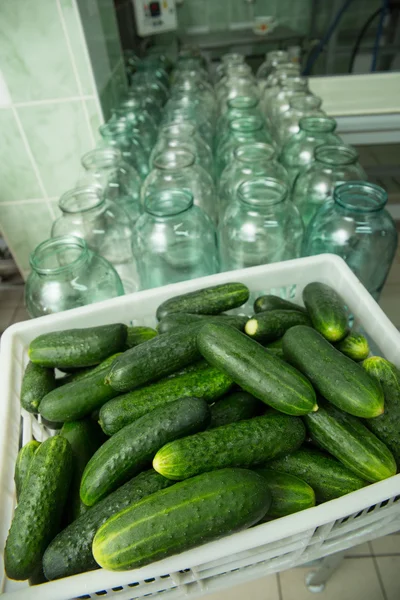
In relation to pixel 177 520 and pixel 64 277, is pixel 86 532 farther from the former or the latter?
pixel 64 277

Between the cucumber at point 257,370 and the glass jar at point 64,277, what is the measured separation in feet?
1.01

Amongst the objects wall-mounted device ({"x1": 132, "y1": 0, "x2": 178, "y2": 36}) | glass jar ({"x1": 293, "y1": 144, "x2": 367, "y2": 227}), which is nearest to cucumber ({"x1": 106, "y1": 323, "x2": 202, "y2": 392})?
glass jar ({"x1": 293, "y1": 144, "x2": 367, "y2": 227})

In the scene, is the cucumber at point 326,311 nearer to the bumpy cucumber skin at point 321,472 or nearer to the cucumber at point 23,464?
the bumpy cucumber skin at point 321,472

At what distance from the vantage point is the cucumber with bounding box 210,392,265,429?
546mm

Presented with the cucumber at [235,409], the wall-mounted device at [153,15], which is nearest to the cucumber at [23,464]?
the cucumber at [235,409]

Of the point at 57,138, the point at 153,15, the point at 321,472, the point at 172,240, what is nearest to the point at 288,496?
the point at 321,472

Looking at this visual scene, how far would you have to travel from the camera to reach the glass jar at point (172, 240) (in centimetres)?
79

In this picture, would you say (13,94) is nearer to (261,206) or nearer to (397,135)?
(261,206)

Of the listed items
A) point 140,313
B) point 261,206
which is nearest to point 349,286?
point 261,206

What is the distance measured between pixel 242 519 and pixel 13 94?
1.40 metres

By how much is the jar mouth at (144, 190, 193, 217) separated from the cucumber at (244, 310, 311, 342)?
27cm

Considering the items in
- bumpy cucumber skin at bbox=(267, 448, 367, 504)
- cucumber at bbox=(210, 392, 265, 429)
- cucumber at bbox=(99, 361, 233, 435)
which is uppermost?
cucumber at bbox=(99, 361, 233, 435)

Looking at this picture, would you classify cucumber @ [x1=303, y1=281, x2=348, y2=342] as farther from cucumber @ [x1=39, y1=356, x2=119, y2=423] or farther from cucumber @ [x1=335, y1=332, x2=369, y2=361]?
cucumber @ [x1=39, y1=356, x2=119, y2=423]

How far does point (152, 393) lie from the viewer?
549mm
